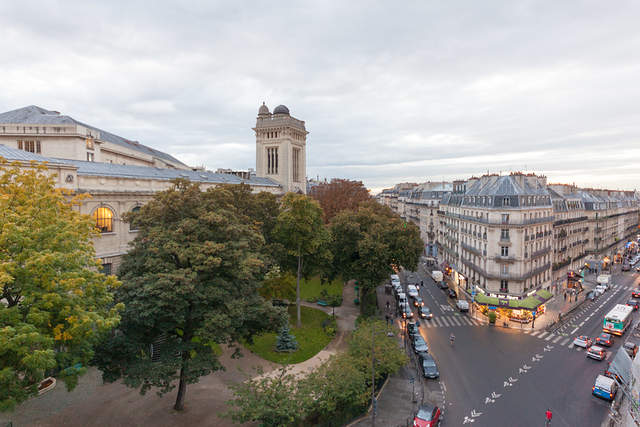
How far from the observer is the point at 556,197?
6022cm

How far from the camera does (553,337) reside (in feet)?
128

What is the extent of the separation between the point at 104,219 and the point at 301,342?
23.1 m

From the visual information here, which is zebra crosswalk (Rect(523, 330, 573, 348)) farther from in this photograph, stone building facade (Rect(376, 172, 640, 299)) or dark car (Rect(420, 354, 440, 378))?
dark car (Rect(420, 354, 440, 378))

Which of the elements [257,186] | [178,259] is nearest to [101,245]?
[178,259]

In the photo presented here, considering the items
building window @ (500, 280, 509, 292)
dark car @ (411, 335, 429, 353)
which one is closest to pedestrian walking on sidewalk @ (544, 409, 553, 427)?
dark car @ (411, 335, 429, 353)

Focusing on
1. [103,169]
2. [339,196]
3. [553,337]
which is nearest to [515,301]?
[553,337]

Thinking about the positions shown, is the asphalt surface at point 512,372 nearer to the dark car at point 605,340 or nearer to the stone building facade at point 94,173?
the dark car at point 605,340

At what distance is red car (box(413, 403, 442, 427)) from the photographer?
72.3ft

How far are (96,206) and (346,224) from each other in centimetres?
2660

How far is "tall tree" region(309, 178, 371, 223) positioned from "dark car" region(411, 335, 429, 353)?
3350cm

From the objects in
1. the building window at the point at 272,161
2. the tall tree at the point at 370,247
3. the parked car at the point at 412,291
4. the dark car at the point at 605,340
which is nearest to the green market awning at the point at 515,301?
the dark car at the point at 605,340

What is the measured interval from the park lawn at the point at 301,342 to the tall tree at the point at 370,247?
268 inches

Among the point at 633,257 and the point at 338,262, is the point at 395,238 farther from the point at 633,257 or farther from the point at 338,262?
the point at 633,257

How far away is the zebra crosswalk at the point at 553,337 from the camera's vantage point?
37.3 meters
